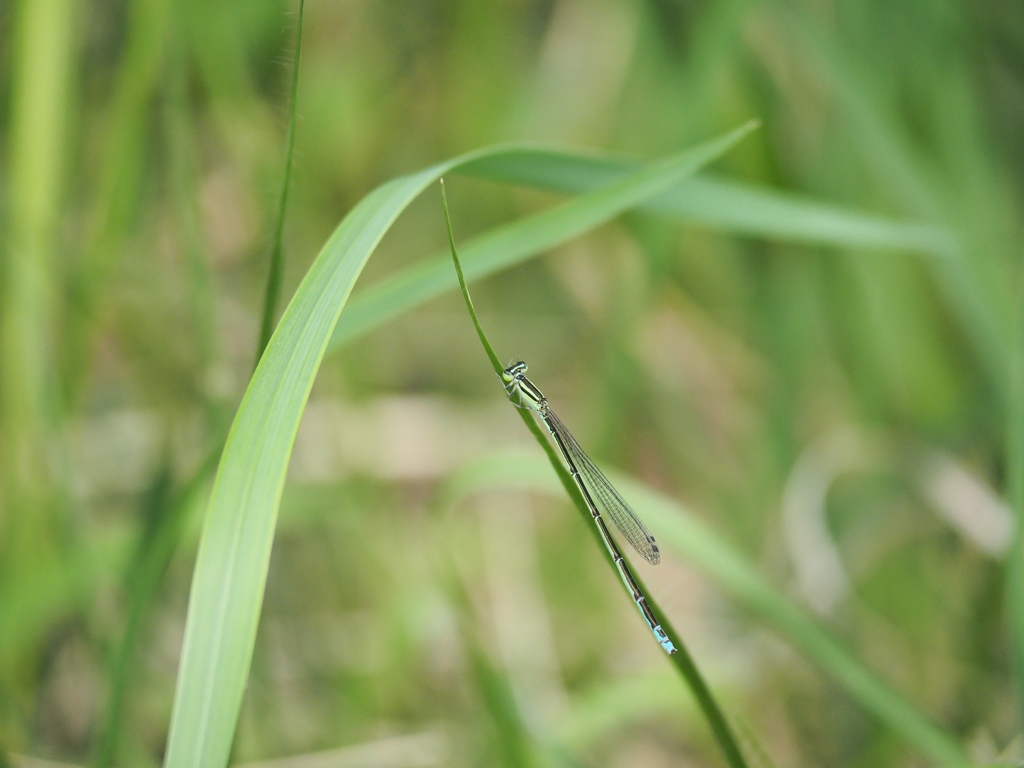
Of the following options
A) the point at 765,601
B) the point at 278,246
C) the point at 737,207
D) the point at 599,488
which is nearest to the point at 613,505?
the point at 599,488

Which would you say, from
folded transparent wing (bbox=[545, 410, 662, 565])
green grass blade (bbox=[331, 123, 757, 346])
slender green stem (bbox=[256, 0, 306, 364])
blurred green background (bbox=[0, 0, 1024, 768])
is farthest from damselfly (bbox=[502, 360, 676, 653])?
slender green stem (bbox=[256, 0, 306, 364])

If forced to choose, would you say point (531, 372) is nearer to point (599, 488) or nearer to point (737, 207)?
point (599, 488)

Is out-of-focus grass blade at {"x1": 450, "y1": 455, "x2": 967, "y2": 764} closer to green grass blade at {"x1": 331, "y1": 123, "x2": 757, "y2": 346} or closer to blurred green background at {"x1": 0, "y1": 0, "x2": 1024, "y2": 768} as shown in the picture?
blurred green background at {"x1": 0, "y1": 0, "x2": 1024, "y2": 768}

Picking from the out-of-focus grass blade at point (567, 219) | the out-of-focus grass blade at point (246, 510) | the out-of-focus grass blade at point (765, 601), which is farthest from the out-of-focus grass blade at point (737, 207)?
the out-of-focus grass blade at point (765, 601)

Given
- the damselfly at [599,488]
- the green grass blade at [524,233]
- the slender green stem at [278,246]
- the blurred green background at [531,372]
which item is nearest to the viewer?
the slender green stem at [278,246]

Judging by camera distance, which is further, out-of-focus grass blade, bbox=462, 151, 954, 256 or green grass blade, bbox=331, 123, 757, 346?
out-of-focus grass blade, bbox=462, 151, 954, 256

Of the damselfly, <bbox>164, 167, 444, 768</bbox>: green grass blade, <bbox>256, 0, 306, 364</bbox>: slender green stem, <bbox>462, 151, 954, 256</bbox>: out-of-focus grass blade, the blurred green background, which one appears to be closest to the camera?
<bbox>164, 167, 444, 768</bbox>: green grass blade

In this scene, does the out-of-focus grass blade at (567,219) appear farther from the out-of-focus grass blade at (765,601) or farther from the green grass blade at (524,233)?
the out-of-focus grass blade at (765,601)

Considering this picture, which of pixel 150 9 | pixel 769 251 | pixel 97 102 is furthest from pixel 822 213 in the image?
pixel 97 102
